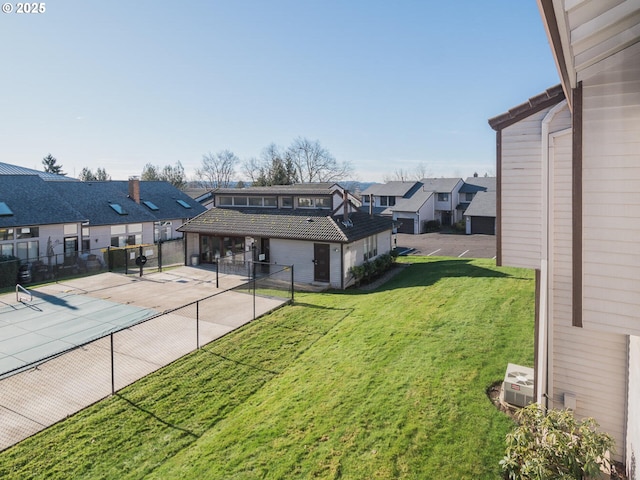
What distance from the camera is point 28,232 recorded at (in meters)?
23.7

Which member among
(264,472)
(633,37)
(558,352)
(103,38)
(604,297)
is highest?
(103,38)

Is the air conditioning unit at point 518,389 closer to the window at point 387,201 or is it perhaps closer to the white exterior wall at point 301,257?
the white exterior wall at point 301,257

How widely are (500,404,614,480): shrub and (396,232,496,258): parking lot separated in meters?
24.2

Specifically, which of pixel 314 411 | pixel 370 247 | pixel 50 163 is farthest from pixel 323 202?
pixel 50 163

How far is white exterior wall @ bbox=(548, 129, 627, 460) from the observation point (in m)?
6.26

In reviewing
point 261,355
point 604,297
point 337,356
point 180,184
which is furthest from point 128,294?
point 180,184

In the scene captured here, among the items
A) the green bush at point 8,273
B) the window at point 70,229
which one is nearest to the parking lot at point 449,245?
the window at point 70,229

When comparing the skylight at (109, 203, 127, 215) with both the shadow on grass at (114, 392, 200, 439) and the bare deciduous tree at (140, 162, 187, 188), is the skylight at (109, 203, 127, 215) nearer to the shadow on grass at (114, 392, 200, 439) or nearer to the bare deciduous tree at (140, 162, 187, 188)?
the shadow on grass at (114, 392, 200, 439)

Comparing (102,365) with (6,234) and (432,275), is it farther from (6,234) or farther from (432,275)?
(6,234)

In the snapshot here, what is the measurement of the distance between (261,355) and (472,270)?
12.4 meters

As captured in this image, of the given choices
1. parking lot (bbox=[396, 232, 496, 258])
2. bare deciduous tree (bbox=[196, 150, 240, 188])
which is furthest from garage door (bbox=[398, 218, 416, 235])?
bare deciduous tree (bbox=[196, 150, 240, 188])

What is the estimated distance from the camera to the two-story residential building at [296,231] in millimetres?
19828

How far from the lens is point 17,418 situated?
25.9 feet

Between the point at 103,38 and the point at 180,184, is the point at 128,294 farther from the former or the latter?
the point at 180,184
